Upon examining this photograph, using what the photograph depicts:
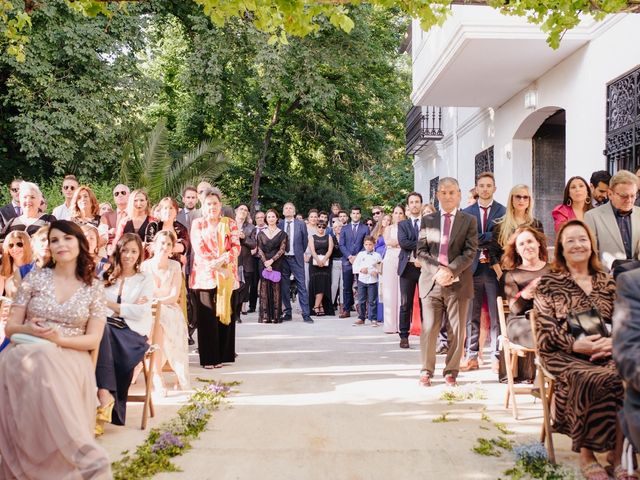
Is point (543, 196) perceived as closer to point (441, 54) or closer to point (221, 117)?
point (441, 54)

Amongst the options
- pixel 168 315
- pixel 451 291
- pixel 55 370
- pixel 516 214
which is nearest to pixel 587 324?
pixel 451 291

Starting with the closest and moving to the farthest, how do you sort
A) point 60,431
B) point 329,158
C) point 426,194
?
point 60,431 < point 426,194 < point 329,158

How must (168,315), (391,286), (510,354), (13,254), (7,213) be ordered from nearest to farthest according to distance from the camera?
(13,254) → (510,354) → (168,315) → (7,213) → (391,286)

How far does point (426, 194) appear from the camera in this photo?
26.7 meters

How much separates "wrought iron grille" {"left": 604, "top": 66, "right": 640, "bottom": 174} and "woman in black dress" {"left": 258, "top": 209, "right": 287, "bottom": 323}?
→ 21.1 ft

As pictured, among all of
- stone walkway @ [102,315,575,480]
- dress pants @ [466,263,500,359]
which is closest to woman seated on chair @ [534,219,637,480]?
stone walkway @ [102,315,575,480]

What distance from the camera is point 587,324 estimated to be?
5.31 meters

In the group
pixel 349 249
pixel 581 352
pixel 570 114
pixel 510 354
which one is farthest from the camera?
pixel 349 249

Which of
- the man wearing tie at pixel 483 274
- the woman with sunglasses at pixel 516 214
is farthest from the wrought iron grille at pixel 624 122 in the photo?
the woman with sunglasses at pixel 516 214

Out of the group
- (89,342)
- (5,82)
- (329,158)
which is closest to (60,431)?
(89,342)

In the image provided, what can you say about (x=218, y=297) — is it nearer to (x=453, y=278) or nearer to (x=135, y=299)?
(x=135, y=299)

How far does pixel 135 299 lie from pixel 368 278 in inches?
326

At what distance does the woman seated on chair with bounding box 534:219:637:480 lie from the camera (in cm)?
478

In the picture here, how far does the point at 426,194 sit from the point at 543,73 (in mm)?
13382
